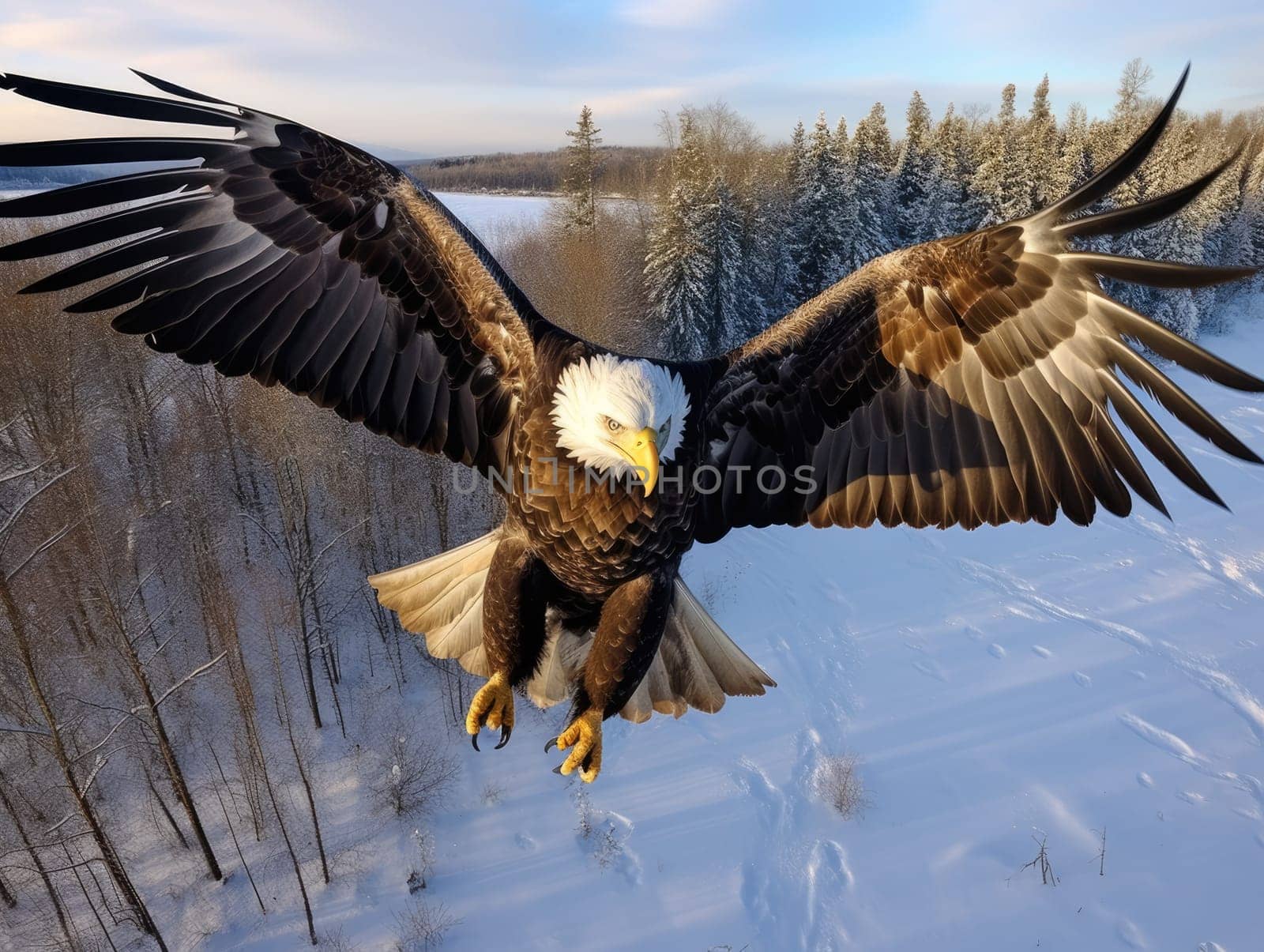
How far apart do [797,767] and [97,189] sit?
13432 millimetres

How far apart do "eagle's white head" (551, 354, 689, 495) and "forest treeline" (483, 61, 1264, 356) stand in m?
13.8

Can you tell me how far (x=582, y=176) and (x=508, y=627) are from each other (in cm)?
2429

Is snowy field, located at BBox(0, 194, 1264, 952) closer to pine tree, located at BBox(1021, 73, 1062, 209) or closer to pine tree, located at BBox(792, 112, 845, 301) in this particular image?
pine tree, located at BBox(792, 112, 845, 301)

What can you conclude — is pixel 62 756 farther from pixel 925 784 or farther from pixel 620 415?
pixel 925 784

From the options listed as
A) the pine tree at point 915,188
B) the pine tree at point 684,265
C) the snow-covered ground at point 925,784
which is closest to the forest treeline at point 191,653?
the snow-covered ground at point 925,784

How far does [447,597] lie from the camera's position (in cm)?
362

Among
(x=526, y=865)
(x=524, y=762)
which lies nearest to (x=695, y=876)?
(x=526, y=865)

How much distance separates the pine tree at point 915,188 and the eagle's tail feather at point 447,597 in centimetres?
2785

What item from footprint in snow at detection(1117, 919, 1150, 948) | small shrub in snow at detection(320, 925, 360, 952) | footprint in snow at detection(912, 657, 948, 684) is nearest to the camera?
small shrub in snow at detection(320, 925, 360, 952)

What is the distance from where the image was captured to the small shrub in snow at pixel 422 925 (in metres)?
9.76

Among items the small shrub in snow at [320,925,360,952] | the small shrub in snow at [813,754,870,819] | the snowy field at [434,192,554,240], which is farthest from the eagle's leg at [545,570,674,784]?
the snowy field at [434,192,554,240]

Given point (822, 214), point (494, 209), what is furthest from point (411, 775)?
point (494, 209)

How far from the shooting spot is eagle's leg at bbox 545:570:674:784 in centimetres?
282

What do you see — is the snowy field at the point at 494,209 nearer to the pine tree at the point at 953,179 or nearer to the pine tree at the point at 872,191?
the pine tree at the point at 872,191
